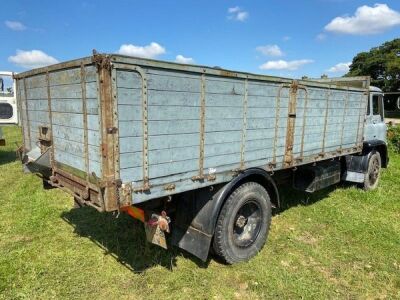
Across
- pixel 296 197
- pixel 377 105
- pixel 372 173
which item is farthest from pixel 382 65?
pixel 296 197

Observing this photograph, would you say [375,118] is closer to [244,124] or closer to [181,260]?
[244,124]

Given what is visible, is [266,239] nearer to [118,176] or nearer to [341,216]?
[341,216]

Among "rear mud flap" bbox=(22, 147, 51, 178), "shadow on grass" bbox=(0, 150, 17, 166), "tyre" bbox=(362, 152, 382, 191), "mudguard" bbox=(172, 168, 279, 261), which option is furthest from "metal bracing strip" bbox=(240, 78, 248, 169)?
"shadow on grass" bbox=(0, 150, 17, 166)

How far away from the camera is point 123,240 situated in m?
4.72

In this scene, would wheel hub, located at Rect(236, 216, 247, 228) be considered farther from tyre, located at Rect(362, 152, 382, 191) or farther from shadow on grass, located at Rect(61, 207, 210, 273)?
tyre, located at Rect(362, 152, 382, 191)

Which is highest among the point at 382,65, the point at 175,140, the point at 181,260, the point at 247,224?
the point at 382,65

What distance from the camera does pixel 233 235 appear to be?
4242mm

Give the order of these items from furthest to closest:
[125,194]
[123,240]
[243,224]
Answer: [123,240] < [243,224] < [125,194]

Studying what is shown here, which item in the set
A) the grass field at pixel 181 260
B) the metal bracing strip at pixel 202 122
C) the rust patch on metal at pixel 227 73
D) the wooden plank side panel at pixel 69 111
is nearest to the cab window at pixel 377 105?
the grass field at pixel 181 260

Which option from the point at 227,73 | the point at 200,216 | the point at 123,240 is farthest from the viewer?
the point at 123,240

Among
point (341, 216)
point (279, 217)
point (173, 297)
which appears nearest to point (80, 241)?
point (173, 297)

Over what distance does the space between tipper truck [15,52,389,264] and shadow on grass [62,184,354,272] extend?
414 mm

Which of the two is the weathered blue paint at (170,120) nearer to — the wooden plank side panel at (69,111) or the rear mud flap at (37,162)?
the wooden plank side panel at (69,111)

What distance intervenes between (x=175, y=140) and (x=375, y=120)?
5898mm
